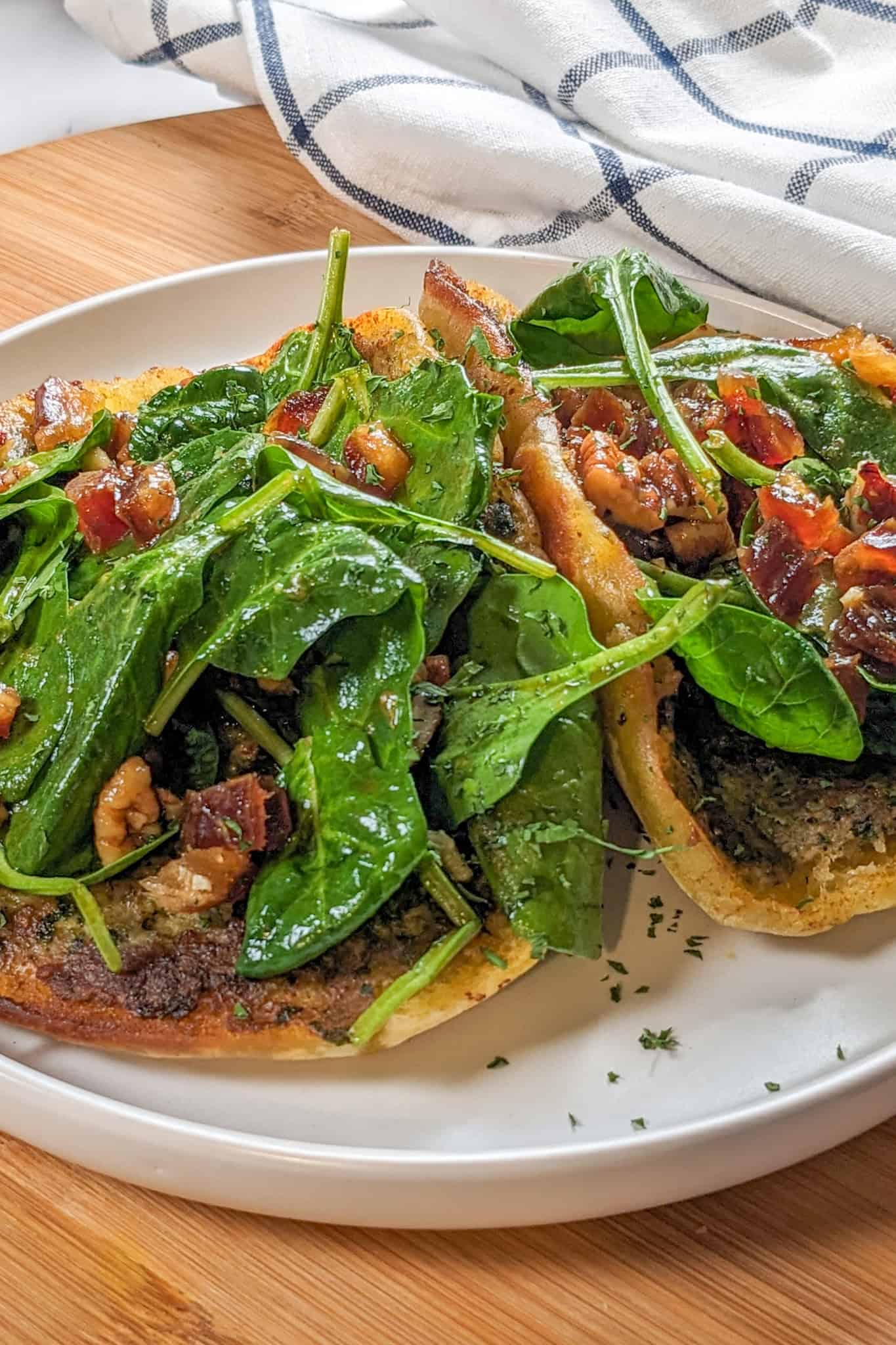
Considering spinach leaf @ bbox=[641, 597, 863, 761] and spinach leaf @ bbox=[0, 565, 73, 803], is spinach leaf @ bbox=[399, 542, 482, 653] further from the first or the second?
spinach leaf @ bbox=[0, 565, 73, 803]

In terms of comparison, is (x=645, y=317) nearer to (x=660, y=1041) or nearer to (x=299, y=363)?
(x=299, y=363)

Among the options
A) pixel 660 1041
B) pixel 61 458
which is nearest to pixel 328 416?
pixel 61 458

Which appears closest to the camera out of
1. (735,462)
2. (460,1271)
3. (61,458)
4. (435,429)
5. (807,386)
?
(460,1271)

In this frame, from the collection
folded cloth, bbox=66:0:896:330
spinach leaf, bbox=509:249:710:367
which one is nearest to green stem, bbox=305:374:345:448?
spinach leaf, bbox=509:249:710:367

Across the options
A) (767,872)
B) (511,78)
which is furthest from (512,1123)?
(511,78)

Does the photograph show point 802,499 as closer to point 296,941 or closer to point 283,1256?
point 296,941

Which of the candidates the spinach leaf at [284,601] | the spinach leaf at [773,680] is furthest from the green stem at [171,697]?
the spinach leaf at [773,680]
